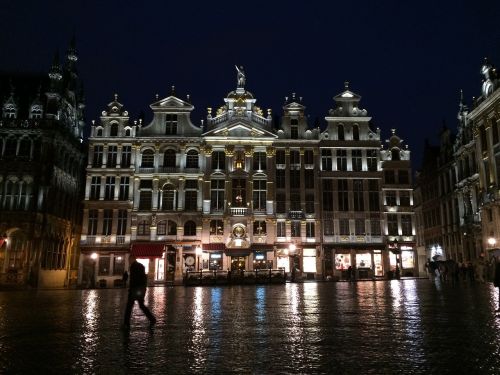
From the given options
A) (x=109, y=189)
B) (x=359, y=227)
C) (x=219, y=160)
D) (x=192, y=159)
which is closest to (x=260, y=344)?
(x=219, y=160)

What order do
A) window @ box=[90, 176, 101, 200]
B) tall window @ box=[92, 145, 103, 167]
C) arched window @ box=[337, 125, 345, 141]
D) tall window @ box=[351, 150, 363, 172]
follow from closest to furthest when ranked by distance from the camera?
window @ box=[90, 176, 101, 200] → tall window @ box=[92, 145, 103, 167] → tall window @ box=[351, 150, 363, 172] → arched window @ box=[337, 125, 345, 141]

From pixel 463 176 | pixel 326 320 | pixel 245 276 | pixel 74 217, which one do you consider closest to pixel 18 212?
pixel 74 217

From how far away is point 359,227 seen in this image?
50.2 metres

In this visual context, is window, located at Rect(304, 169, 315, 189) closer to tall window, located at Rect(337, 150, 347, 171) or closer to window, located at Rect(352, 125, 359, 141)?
tall window, located at Rect(337, 150, 347, 171)

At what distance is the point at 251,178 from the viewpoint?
49.8 m

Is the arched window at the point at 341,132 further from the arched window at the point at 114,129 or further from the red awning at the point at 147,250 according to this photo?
the arched window at the point at 114,129

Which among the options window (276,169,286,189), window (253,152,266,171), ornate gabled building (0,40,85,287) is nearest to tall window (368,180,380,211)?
window (276,169,286,189)

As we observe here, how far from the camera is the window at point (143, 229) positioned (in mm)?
48219

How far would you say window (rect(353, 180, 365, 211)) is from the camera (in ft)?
166

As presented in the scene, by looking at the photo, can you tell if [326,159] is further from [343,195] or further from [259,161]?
[259,161]

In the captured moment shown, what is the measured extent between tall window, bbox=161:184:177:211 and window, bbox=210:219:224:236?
4.53m

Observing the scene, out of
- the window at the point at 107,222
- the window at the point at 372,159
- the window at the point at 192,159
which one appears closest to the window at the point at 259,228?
the window at the point at 192,159

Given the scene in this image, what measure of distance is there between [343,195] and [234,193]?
1232cm

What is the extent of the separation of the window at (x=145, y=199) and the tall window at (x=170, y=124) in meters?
7.12
